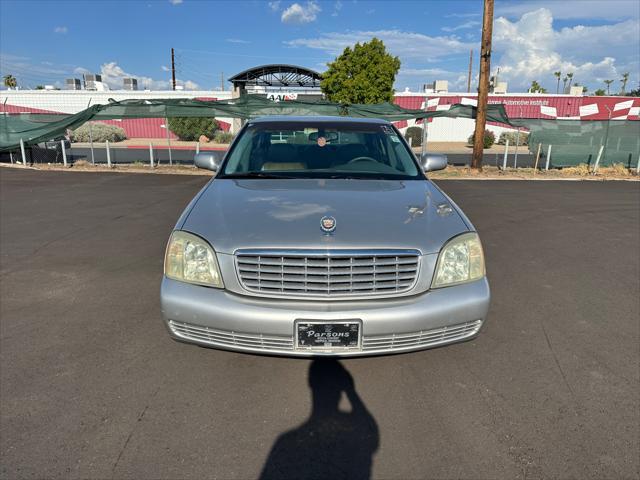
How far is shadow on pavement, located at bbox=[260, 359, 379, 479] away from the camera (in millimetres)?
2184

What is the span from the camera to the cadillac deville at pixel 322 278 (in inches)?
97.7

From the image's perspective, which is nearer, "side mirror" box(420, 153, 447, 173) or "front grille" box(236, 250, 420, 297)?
"front grille" box(236, 250, 420, 297)

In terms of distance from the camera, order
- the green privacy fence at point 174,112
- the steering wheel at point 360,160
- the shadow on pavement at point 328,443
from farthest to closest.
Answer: the green privacy fence at point 174,112 < the steering wheel at point 360,160 < the shadow on pavement at point 328,443

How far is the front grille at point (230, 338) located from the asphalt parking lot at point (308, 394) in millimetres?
403

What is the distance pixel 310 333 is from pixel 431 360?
1183 mm

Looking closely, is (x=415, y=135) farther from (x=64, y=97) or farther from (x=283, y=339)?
(x=283, y=339)

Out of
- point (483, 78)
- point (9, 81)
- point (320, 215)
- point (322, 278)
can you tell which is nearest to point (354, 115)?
point (483, 78)

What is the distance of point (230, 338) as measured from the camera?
2.55 meters

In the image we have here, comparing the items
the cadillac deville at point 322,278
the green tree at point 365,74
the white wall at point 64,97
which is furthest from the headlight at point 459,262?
the white wall at point 64,97

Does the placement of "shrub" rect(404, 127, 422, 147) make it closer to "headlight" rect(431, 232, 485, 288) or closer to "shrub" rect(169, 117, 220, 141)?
"shrub" rect(169, 117, 220, 141)

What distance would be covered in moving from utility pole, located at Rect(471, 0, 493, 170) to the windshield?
39.0 ft

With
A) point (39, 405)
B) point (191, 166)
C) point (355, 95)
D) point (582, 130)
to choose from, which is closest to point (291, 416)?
point (39, 405)

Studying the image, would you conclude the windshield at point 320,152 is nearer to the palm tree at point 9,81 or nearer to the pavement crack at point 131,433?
the pavement crack at point 131,433

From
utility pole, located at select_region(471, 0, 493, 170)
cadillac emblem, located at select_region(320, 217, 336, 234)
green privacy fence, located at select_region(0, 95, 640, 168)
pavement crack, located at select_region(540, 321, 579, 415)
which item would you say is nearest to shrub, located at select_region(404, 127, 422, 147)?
green privacy fence, located at select_region(0, 95, 640, 168)
